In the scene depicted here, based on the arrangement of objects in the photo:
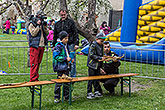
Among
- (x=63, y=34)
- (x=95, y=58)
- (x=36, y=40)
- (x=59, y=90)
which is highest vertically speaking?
(x=63, y=34)

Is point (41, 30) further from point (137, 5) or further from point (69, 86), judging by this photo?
point (137, 5)

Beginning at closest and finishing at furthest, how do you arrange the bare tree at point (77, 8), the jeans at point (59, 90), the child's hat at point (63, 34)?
the child's hat at point (63, 34) → the jeans at point (59, 90) → the bare tree at point (77, 8)

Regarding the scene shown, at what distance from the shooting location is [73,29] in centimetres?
884

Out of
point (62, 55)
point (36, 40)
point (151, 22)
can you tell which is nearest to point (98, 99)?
point (62, 55)

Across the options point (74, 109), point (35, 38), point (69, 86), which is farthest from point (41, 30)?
point (74, 109)

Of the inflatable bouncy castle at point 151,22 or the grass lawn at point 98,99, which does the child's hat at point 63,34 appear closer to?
the grass lawn at point 98,99

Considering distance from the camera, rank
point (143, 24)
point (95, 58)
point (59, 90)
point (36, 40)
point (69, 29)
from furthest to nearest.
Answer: point (143, 24), point (36, 40), point (69, 29), point (95, 58), point (59, 90)

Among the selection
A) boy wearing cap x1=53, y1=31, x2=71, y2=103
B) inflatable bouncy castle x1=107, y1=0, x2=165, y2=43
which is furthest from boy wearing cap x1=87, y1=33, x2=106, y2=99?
inflatable bouncy castle x1=107, y1=0, x2=165, y2=43

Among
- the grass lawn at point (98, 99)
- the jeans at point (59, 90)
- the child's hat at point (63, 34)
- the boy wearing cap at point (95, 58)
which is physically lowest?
the grass lawn at point (98, 99)

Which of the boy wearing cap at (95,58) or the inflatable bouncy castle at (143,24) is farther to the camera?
the inflatable bouncy castle at (143,24)

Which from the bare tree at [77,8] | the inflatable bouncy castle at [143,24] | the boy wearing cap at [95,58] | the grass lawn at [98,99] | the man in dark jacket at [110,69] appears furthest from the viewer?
the inflatable bouncy castle at [143,24]

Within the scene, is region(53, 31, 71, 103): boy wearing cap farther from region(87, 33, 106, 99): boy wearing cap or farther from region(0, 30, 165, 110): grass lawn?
region(87, 33, 106, 99): boy wearing cap

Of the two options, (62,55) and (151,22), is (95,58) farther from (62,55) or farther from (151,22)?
(151,22)

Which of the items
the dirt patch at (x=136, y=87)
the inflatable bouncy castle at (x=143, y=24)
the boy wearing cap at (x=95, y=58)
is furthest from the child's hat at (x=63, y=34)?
the inflatable bouncy castle at (x=143, y=24)
